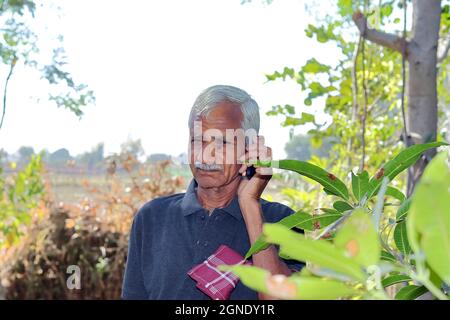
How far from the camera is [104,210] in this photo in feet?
15.3

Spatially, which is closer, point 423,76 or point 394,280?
point 394,280

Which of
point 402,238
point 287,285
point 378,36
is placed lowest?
point 287,285

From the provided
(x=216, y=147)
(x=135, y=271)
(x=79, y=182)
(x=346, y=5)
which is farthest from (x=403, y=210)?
(x=79, y=182)

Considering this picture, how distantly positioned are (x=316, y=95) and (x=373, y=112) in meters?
1.04

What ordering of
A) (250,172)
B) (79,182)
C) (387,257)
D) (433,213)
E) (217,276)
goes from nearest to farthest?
(433,213) → (387,257) → (217,276) → (250,172) → (79,182)

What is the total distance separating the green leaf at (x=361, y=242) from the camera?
14.2 inches

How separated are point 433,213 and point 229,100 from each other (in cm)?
148

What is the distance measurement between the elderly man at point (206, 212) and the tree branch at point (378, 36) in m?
0.81

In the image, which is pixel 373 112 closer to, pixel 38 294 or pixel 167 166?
pixel 167 166

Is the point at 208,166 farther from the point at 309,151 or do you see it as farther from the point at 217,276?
the point at 309,151

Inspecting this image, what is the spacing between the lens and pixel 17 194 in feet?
13.1

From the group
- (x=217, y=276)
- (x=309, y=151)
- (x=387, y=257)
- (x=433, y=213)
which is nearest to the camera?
(x=433, y=213)

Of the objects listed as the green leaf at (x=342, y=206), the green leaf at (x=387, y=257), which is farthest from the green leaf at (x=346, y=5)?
the green leaf at (x=387, y=257)
